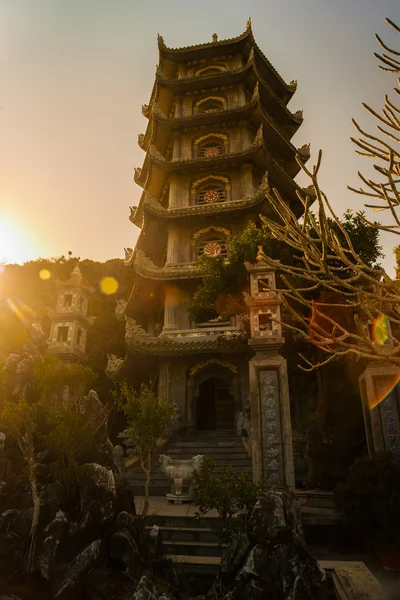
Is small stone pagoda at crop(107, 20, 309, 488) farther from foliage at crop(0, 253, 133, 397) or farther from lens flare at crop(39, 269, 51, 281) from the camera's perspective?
lens flare at crop(39, 269, 51, 281)

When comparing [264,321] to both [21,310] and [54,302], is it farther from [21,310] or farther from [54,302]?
[54,302]

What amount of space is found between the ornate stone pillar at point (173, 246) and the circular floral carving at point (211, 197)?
1859 mm

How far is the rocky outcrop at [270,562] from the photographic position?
4301 millimetres

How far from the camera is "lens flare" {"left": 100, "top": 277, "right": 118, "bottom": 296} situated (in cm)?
2763

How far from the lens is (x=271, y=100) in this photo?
20.9m

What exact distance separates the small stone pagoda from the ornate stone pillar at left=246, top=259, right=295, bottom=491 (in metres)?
6.40

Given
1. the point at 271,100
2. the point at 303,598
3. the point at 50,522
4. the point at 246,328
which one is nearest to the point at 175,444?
the point at 246,328

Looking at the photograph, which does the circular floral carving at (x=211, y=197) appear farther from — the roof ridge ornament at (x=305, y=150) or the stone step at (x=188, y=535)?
the stone step at (x=188, y=535)

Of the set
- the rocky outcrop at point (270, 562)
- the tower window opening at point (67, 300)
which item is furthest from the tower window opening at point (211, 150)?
the rocky outcrop at point (270, 562)

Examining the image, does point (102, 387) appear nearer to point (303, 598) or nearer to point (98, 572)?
point (98, 572)

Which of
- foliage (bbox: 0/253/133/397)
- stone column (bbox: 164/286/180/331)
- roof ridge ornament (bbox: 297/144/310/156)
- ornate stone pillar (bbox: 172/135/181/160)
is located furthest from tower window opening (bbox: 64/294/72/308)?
roof ridge ornament (bbox: 297/144/310/156)

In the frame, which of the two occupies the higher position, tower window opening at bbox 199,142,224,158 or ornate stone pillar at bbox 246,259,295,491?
tower window opening at bbox 199,142,224,158

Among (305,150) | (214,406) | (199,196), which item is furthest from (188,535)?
(305,150)

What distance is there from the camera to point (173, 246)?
17844mm
